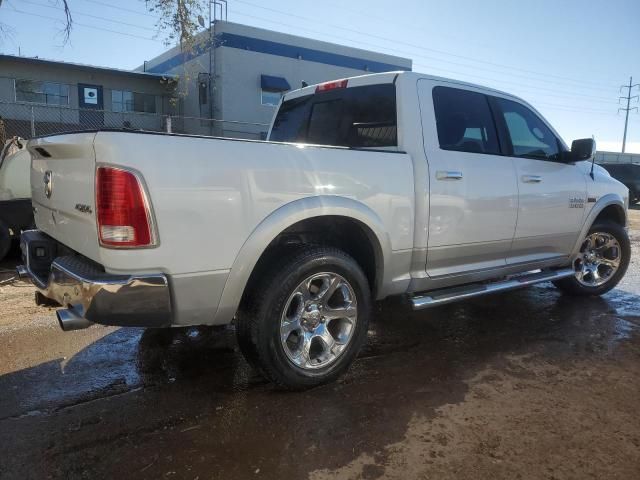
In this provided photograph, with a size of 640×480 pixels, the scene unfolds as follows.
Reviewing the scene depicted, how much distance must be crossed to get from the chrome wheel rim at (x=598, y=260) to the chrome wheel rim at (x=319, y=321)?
325 cm

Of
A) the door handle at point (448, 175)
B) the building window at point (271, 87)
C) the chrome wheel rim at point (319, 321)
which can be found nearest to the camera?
the chrome wheel rim at point (319, 321)

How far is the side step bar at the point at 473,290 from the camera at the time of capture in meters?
3.61

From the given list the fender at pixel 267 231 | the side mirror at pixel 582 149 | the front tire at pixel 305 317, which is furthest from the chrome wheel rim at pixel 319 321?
the side mirror at pixel 582 149

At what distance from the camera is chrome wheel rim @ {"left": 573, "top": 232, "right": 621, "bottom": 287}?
17.6ft

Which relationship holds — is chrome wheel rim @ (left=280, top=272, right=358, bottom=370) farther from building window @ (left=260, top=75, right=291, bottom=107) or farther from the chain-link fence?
building window @ (left=260, top=75, right=291, bottom=107)

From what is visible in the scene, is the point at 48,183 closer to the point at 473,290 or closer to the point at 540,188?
the point at 473,290

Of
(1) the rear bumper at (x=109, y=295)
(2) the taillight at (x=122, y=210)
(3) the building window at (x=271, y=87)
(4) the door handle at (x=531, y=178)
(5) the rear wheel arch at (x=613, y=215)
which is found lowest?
(1) the rear bumper at (x=109, y=295)

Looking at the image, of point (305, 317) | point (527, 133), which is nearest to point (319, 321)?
point (305, 317)

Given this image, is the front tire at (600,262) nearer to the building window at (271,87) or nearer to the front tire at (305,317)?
the front tire at (305,317)

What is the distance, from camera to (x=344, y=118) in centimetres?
420

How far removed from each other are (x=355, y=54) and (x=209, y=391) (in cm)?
2752

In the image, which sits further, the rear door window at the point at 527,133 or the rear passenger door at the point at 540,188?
the rear door window at the point at 527,133

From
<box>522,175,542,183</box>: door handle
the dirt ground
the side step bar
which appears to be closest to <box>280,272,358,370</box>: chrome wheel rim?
the dirt ground

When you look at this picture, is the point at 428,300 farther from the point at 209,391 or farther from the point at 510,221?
the point at 209,391
